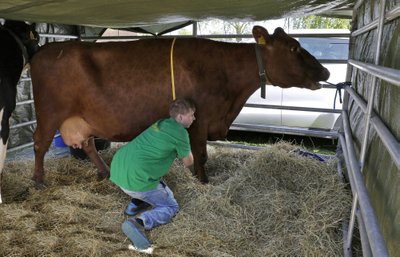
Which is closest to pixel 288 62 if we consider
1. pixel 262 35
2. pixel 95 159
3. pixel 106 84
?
pixel 262 35

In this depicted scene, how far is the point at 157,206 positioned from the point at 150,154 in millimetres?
466

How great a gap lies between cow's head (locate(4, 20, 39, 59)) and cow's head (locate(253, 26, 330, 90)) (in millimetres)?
2429

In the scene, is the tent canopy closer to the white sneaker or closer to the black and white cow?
the black and white cow

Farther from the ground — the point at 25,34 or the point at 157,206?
the point at 25,34

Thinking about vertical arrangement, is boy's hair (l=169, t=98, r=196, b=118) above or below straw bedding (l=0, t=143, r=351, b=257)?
above

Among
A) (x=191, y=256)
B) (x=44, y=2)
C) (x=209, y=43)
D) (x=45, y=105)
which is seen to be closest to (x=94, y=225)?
(x=191, y=256)

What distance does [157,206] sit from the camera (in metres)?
3.01

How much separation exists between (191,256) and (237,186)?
0.99 meters

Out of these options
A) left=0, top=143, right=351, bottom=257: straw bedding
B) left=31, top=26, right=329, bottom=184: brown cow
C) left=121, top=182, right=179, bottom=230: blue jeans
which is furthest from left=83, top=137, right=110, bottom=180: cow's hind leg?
left=121, top=182, right=179, bottom=230: blue jeans

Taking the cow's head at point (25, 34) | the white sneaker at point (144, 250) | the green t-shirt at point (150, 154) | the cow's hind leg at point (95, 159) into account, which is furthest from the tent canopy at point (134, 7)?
the white sneaker at point (144, 250)

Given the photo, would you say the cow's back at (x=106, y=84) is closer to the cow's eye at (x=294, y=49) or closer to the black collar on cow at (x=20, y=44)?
the black collar on cow at (x=20, y=44)

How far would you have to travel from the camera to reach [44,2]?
2656mm

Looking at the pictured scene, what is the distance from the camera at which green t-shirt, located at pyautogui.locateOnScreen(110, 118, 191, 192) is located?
2.85m

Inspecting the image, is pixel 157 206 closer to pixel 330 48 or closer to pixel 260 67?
pixel 260 67
